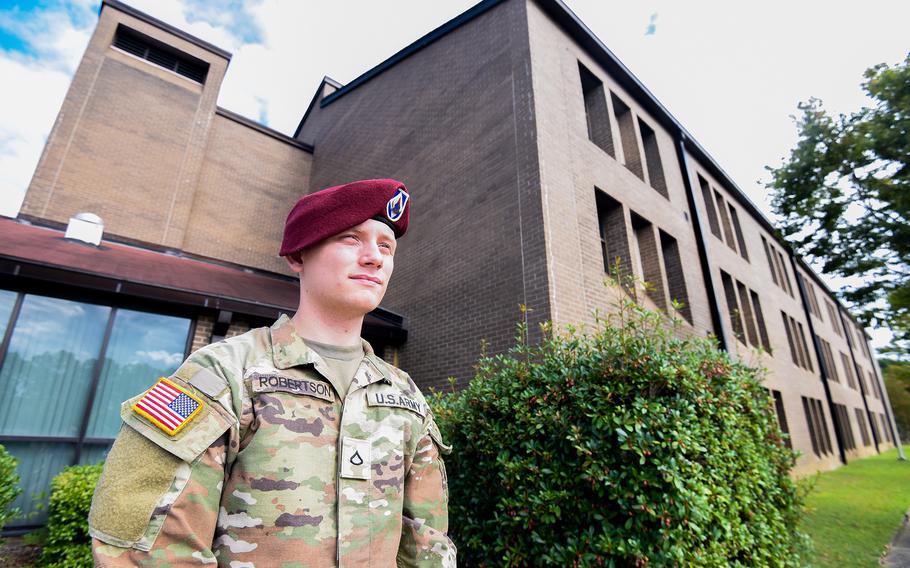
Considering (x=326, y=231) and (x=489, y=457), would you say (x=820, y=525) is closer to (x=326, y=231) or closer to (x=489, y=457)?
(x=489, y=457)

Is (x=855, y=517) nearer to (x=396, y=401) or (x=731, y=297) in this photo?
(x=731, y=297)

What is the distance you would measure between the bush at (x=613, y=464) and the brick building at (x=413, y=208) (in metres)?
2.45

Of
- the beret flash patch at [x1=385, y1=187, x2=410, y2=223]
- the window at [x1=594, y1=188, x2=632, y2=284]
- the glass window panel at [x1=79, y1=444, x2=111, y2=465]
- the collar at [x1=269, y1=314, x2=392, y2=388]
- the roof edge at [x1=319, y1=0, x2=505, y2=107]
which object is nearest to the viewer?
the collar at [x1=269, y1=314, x2=392, y2=388]

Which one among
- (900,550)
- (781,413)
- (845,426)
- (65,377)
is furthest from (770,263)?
(65,377)

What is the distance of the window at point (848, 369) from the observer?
25630 millimetres

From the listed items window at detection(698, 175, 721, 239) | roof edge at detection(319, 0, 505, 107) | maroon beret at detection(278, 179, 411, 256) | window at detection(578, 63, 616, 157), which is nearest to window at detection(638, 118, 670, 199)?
window at detection(578, 63, 616, 157)

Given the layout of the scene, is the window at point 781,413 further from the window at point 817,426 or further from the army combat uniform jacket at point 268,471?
the army combat uniform jacket at point 268,471

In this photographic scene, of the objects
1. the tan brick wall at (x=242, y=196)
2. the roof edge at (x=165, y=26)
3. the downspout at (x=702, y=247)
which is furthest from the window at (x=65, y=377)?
the downspout at (x=702, y=247)

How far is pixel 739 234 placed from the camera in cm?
1557

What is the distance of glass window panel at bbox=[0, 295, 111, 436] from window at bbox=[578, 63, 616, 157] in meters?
9.93

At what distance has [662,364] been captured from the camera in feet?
10.4

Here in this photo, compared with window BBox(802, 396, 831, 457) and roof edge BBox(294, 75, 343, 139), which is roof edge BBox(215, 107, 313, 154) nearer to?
roof edge BBox(294, 75, 343, 139)

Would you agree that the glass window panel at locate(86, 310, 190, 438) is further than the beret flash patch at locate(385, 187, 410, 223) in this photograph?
Yes

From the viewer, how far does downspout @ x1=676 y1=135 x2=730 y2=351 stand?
10172 millimetres
